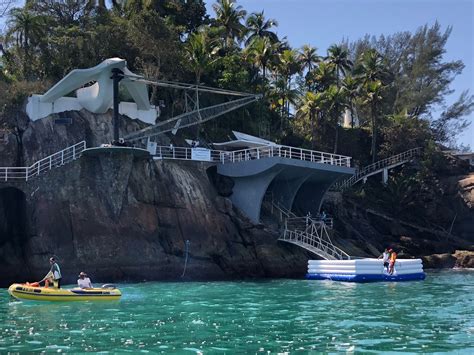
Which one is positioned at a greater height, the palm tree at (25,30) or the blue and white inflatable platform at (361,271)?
the palm tree at (25,30)

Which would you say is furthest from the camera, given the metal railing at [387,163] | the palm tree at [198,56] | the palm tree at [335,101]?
the metal railing at [387,163]

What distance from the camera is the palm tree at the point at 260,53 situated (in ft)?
173

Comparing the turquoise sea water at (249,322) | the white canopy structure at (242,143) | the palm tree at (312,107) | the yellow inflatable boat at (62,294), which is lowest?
the turquoise sea water at (249,322)

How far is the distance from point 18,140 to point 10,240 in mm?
5983

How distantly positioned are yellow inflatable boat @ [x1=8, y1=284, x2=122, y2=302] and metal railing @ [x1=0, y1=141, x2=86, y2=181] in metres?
10.7

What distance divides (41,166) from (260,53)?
79.6 ft

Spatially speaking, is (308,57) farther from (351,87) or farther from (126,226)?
(126,226)

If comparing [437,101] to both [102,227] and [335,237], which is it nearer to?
[335,237]

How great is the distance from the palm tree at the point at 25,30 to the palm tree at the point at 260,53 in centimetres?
1750

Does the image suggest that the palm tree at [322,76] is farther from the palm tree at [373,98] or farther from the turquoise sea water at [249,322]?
the turquoise sea water at [249,322]

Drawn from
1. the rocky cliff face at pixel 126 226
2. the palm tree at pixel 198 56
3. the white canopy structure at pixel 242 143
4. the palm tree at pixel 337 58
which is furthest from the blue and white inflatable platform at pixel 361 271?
the palm tree at pixel 337 58

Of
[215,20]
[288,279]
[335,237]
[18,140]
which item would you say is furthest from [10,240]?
[215,20]

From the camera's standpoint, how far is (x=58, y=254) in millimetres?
32156

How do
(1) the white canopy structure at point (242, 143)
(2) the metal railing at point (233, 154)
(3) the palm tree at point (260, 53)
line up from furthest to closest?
(3) the palm tree at point (260, 53) → (1) the white canopy structure at point (242, 143) → (2) the metal railing at point (233, 154)
